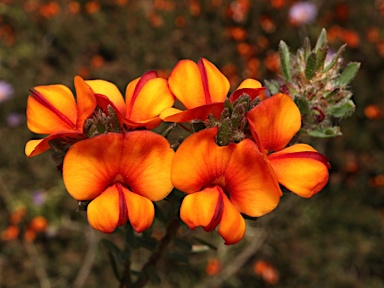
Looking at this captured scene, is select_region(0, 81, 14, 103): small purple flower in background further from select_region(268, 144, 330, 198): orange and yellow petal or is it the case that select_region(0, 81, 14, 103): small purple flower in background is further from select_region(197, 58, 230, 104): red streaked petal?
select_region(268, 144, 330, 198): orange and yellow petal

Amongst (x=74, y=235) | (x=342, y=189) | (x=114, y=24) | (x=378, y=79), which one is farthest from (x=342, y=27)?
(x=74, y=235)

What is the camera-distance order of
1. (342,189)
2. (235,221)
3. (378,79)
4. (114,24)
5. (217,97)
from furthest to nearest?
(114,24) → (378,79) → (342,189) → (217,97) → (235,221)

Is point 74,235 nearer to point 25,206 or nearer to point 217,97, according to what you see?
point 25,206

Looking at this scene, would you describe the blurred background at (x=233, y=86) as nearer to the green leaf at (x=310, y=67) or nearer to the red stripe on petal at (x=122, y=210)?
the green leaf at (x=310, y=67)

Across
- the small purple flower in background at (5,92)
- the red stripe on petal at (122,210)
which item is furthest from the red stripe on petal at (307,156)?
the small purple flower in background at (5,92)

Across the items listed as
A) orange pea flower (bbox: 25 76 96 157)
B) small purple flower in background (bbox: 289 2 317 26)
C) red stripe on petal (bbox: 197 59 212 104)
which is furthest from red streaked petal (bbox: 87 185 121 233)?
small purple flower in background (bbox: 289 2 317 26)

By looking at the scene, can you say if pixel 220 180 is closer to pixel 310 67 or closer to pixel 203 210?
pixel 203 210
